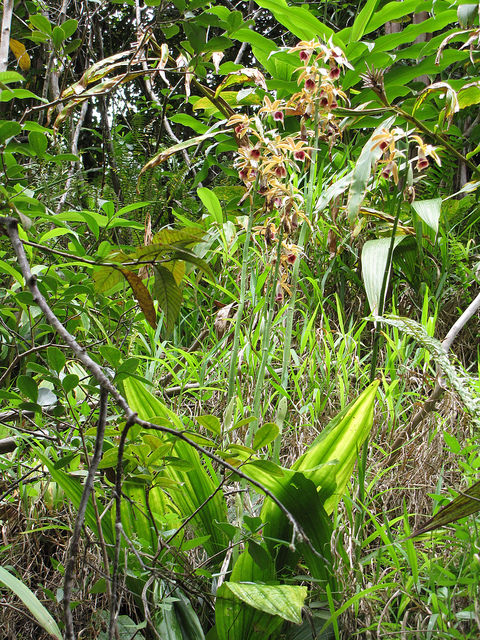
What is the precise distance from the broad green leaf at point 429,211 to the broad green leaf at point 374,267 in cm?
15

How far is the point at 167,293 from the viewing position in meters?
0.84

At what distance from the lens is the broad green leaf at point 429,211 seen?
2000 millimetres

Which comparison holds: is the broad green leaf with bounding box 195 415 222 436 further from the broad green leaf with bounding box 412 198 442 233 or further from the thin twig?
the broad green leaf with bounding box 412 198 442 233

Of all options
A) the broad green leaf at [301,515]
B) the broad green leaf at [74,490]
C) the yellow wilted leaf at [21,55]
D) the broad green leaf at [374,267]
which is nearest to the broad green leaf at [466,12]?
the broad green leaf at [374,267]

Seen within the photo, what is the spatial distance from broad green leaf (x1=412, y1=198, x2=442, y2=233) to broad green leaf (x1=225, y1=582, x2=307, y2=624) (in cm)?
147

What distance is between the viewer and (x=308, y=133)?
1.39 metres

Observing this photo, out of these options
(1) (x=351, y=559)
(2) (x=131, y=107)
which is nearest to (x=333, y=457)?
(1) (x=351, y=559)

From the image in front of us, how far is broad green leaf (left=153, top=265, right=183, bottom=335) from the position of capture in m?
0.83

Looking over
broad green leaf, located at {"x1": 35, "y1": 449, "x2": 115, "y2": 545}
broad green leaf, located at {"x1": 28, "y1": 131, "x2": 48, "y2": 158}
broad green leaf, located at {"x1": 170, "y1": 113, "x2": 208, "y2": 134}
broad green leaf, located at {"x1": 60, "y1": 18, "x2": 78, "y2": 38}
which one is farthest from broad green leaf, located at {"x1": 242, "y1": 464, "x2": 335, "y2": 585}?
broad green leaf, located at {"x1": 170, "y1": 113, "x2": 208, "y2": 134}

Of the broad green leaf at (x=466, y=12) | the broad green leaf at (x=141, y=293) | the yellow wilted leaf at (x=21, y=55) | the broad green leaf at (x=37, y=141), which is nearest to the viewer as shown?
the broad green leaf at (x=141, y=293)

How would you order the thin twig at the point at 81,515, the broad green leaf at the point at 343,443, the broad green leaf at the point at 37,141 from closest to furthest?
the thin twig at the point at 81,515 → the broad green leaf at the point at 343,443 → the broad green leaf at the point at 37,141

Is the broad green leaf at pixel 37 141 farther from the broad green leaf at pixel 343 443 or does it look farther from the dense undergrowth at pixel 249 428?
the broad green leaf at pixel 343 443

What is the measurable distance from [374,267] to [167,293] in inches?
46.7

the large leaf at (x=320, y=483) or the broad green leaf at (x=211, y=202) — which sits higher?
the broad green leaf at (x=211, y=202)
